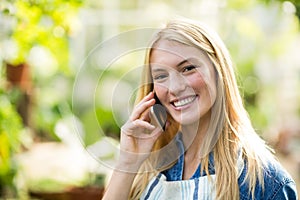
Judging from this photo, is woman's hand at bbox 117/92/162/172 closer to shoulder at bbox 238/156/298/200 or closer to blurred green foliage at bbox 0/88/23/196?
shoulder at bbox 238/156/298/200

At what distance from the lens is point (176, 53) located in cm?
223

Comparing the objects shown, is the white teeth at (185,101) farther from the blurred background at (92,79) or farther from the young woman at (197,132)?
the blurred background at (92,79)

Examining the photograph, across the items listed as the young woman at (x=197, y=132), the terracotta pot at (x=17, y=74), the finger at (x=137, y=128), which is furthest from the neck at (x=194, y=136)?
the terracotta pot at (x=17, y=74)

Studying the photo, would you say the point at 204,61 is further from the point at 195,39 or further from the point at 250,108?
the point at 250,108

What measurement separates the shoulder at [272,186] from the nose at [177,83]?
0.30 meters

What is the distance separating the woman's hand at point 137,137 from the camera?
2.32 metres

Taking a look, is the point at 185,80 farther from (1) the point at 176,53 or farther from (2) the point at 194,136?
(2) the point at 194,136

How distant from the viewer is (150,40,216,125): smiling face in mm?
2209

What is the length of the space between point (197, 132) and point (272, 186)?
31 centimetres

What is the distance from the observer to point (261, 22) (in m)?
11.9

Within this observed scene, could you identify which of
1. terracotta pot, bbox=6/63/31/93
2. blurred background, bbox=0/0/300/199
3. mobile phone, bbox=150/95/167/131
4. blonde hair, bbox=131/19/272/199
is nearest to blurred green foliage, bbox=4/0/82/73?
blurred background, bbox=0/0/300/199

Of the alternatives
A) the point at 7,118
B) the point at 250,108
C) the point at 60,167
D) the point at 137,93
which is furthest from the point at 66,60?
the point at 250,108

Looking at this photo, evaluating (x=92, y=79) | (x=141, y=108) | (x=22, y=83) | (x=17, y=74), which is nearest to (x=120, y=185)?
(x=141, y=108)

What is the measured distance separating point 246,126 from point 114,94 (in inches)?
17.3
